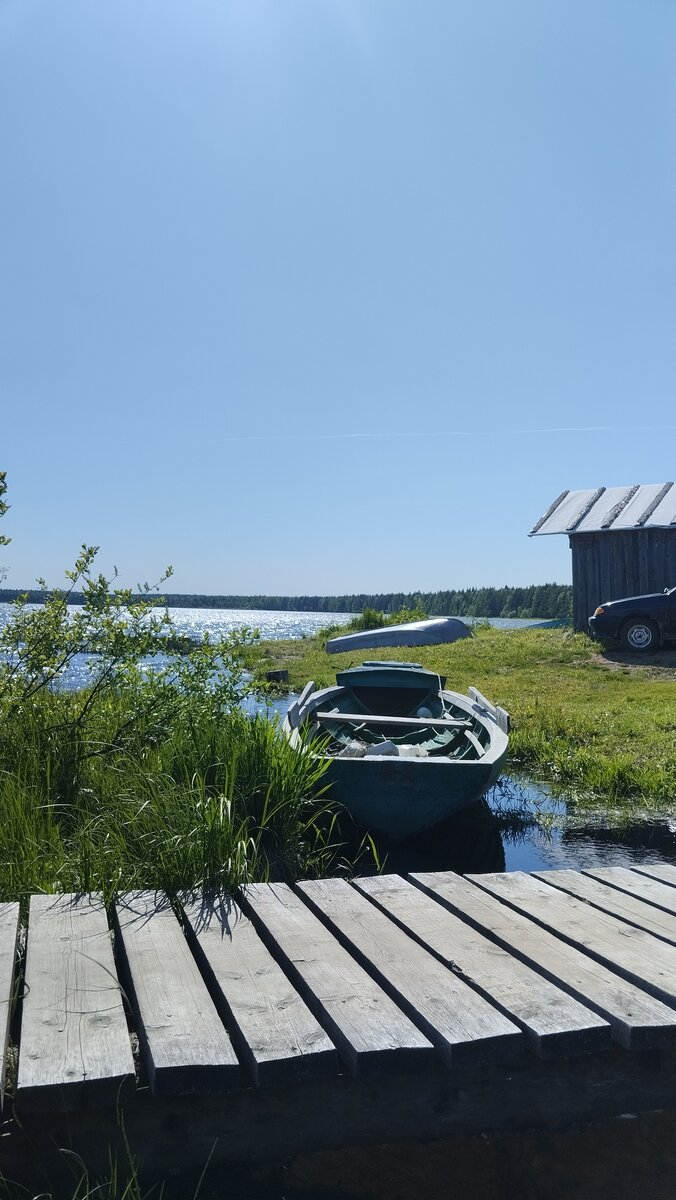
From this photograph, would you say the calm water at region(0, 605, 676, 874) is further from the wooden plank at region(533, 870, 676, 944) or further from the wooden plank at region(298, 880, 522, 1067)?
the wooden plank at region(298, 880, 522, 1067)

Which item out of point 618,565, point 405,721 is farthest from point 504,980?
point 618,565

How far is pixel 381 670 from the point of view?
Answer: 37.0 feet

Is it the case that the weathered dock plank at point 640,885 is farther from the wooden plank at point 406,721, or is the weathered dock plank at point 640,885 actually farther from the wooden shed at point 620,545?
the wooden shed at point 620,545

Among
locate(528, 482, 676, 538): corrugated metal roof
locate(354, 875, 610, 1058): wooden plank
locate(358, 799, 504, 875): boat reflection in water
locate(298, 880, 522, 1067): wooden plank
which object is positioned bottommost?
locate(358, 799, 504, 875): boat reflection in water

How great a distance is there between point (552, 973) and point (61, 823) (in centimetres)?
354

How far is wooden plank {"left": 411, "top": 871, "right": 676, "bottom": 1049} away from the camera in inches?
108

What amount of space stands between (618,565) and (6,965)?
22.0 meters

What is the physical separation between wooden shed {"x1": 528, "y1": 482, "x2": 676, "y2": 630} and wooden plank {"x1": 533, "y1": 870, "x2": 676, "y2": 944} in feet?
63.8

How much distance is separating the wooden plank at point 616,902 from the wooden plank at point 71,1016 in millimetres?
2097

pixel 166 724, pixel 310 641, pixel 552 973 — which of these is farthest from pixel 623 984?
pixel 310 641

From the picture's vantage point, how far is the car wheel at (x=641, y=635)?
62.4 ft

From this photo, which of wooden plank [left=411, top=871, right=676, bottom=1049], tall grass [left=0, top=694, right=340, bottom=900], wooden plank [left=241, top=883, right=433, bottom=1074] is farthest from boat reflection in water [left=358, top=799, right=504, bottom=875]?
wooden plank [left=241, top=883, right=433, bottom=1074]

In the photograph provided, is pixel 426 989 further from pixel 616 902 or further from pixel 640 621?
pixel 640 621

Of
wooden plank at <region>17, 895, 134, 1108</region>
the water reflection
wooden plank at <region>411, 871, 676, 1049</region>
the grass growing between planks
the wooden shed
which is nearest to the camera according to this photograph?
wooden plank at <region>17, 895, 134, 1108</region>
